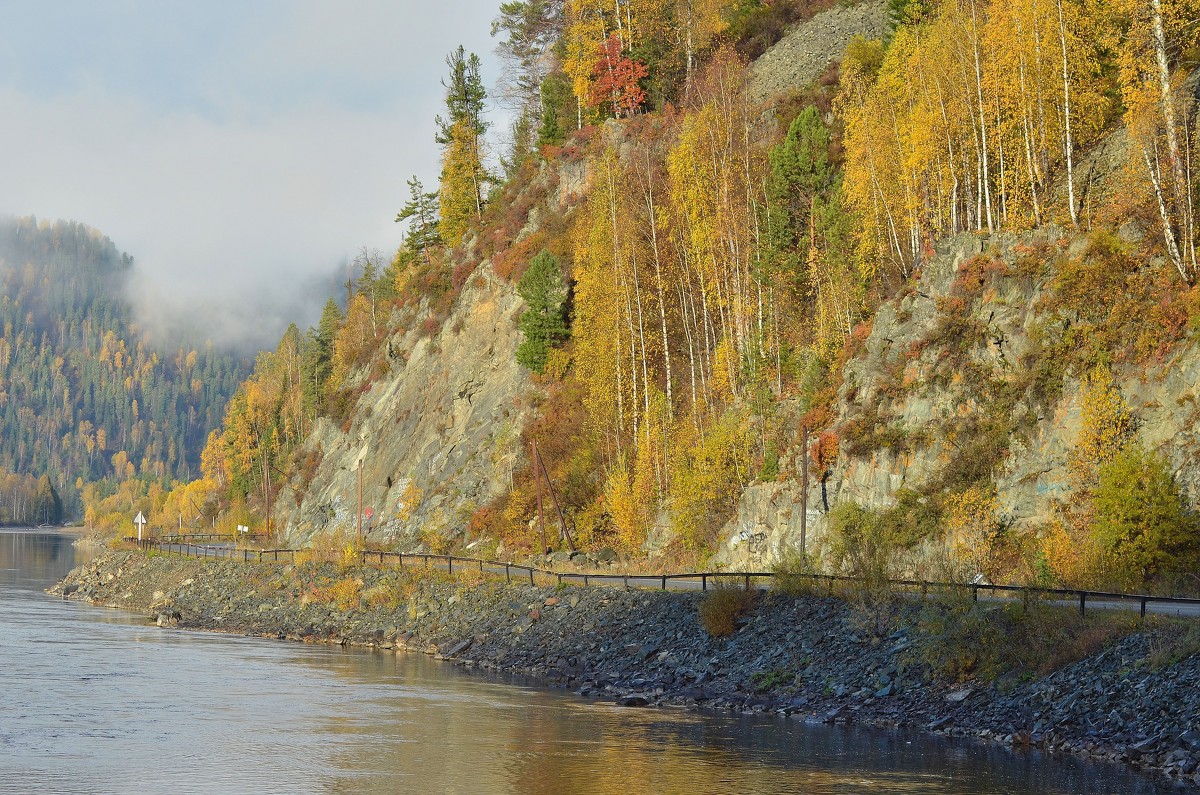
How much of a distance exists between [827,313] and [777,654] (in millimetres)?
21547

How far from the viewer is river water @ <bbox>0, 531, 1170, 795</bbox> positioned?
20.5 meters

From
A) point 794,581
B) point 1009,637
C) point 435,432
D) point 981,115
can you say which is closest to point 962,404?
point 794,581

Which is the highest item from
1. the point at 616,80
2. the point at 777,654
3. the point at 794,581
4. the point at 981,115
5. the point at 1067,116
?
the point at 616,80

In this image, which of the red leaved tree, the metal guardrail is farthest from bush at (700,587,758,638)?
the red leaved tree

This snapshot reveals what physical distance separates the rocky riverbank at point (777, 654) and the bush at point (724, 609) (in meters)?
0.20

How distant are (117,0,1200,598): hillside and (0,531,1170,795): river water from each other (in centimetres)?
911

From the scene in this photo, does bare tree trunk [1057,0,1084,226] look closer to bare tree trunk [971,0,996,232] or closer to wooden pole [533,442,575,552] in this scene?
bare tree trunk [971,0,996,232]

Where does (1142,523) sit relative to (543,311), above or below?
below

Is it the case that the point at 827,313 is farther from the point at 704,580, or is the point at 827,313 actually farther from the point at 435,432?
the point at 435,432

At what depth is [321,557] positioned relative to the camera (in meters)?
57.5

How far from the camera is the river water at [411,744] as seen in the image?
808 inches

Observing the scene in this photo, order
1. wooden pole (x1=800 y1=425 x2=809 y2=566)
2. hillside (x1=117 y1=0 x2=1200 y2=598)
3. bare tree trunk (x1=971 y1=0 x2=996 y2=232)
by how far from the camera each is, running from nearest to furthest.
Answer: hillside (x1=117 y1=0 x2=1200 y2=598) → wooden pole (x1=800 y1=425 x2=809 y2=566) → bare tree trunk (x1=971 y1=0 x2=996 y2=232)

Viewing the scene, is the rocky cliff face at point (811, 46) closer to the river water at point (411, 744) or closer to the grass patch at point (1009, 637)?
the grass patch at point (1009, 637)

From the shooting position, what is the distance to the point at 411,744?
24.3 meters
